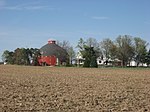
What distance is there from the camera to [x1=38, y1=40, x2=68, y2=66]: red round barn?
500ft

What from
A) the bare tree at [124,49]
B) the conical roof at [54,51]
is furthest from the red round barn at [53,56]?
the bare tree at [124,49]

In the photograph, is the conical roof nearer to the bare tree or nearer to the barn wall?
the barn wall

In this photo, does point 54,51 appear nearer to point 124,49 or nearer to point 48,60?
point 48,60

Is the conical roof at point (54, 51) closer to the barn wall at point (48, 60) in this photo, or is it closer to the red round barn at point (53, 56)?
the red round barn at point (53, 56)

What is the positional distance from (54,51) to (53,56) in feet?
8.81

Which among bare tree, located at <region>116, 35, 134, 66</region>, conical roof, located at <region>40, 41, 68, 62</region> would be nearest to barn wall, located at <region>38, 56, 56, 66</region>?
conical roof, located at <region>40, 41, 68, 62</region>

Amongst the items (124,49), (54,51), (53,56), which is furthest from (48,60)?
(124,49)

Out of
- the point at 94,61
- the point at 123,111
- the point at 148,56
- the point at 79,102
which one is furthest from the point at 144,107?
the point at 148,56

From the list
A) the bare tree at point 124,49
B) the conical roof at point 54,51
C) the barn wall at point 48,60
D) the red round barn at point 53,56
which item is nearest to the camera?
the bare tree at point 124,49

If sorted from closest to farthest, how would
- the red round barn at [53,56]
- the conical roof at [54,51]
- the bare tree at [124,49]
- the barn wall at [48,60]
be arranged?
the bare tree at [124,49] → the red round barn at [53,56] → the barn wall at [48,60] → the conical roof at [54,51]

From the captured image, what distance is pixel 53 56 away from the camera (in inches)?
6137

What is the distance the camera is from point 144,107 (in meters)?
14.0

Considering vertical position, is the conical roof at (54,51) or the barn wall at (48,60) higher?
the conical roof at (54,51)

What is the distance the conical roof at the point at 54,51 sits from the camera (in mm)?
153625
